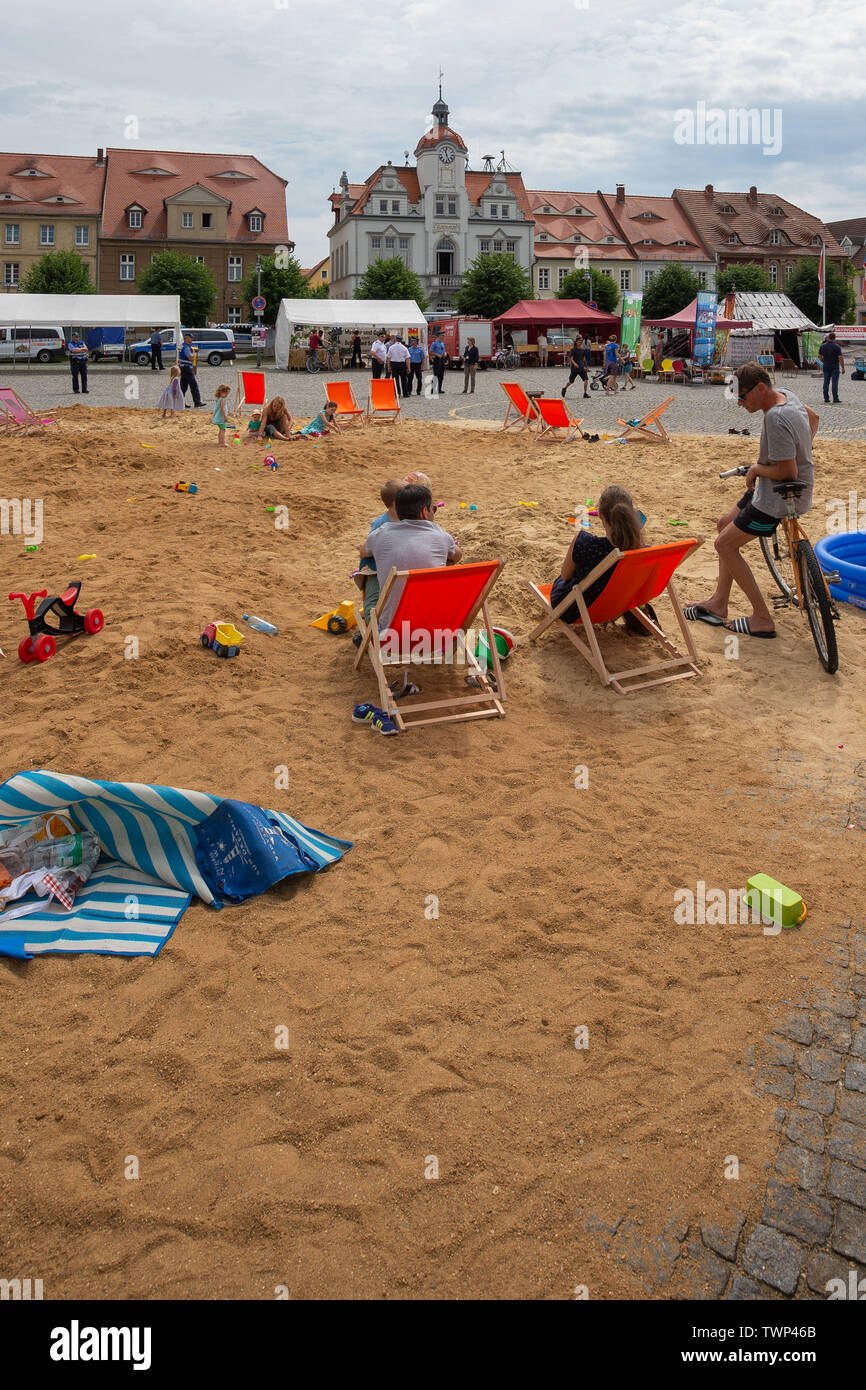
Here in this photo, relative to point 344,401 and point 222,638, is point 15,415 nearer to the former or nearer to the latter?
point 344,401

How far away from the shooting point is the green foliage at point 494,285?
2068 inches

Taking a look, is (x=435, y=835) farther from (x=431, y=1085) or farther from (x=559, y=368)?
(x=559, y=368)

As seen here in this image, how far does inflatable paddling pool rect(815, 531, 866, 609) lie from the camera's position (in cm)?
720

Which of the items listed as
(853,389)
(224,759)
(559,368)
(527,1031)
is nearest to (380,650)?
(224,759)

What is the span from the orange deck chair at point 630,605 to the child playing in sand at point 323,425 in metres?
9.99

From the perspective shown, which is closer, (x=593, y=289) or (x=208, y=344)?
(x=208, y=344)

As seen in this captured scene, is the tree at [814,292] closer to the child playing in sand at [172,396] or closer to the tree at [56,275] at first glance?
the tree at [56,275]

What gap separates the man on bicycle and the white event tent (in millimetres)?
31100

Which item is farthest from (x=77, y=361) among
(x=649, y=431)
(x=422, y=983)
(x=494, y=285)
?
Result: (x=494, y=285)

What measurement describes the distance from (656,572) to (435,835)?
246 centimetres

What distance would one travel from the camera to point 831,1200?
100 inches

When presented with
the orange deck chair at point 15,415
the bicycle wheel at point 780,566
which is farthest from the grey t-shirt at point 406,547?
the orange deck chair at point 15,415

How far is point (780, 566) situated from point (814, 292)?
56035 mm

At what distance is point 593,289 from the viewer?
60.2 meters
